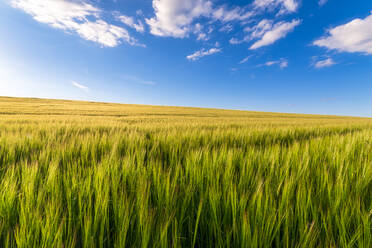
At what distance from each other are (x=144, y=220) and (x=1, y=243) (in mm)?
517

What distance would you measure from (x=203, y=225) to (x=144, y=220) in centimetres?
24

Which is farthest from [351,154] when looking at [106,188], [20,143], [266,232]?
[20,143]

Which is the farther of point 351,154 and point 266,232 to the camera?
point 351,154

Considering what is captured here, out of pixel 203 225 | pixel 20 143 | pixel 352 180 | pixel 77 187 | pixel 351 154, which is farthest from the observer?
pixel 20 143

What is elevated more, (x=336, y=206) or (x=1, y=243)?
(x=336, y=206)

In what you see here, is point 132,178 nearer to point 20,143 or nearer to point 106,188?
point 106,188

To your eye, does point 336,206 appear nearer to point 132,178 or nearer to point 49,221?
point 132,178

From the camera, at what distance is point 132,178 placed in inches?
34.8

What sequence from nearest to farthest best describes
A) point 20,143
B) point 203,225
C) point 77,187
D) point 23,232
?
point 23,232
point 203,225
point 77,187
point 20,143

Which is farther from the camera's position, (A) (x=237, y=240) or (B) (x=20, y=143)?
(B) (x=20, y=143)

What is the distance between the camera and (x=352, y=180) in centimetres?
94

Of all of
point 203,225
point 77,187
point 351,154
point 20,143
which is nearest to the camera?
point 203,225

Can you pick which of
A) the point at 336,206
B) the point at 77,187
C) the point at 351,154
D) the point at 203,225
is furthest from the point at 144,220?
the point at 351,154

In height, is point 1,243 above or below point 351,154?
below
